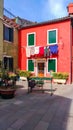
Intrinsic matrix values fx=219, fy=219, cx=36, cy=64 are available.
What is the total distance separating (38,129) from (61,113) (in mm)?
2157

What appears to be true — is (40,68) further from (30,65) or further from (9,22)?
(9,22)

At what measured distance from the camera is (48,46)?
2041 cm

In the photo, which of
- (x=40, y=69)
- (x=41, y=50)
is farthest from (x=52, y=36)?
(x=40, y=69)

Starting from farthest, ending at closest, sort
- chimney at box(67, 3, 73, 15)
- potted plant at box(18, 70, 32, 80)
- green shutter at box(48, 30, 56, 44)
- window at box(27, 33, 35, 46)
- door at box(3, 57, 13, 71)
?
window at box(27, 33, 35, 46) < potted plant at box(18, 70, 32, 80) < chimney at box(67, 3, 73, 15) < green shutter at box(48, 30, 56, 44) < door at box(3, 57, 13, 71)

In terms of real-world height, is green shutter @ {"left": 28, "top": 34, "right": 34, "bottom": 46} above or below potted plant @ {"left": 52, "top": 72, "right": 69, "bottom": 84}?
above

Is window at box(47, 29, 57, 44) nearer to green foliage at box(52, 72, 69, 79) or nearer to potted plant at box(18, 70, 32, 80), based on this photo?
green foliage at box(52, 72, 69, 79)

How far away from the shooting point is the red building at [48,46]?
1973cm

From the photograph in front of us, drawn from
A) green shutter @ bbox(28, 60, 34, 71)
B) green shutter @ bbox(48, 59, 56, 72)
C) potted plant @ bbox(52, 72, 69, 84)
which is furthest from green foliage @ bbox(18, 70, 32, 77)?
potted plant @ bbox(52, 72, 69, 84)

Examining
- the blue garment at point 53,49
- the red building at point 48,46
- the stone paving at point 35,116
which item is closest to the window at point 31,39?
the red building at point 48,46

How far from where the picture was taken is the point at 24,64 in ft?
74.2

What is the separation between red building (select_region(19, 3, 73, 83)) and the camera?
64.7 feet

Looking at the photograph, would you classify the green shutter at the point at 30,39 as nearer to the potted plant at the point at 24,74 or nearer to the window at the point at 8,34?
the window at the point at 8,34

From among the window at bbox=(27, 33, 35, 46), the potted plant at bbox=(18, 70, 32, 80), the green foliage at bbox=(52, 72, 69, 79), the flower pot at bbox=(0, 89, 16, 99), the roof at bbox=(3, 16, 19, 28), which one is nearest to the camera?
the flower pot at bbox=(0, 89, 16, 99)

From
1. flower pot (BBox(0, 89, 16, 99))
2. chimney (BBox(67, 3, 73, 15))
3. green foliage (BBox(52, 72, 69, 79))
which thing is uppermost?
chimney (BBox(67, 3, 73, 15))
